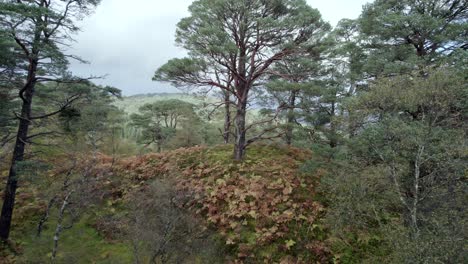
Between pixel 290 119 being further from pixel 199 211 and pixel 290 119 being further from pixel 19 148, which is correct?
pixel 19 148

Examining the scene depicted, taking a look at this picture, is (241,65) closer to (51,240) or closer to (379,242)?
(379,242)

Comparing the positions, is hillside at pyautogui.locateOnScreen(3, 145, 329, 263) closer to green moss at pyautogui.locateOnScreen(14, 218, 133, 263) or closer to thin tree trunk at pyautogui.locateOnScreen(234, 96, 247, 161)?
green moss at pyautogui.locateOnScreen(14, 218, 133, 263)

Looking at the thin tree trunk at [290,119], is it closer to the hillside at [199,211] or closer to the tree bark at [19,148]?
the hillside at [199,211]

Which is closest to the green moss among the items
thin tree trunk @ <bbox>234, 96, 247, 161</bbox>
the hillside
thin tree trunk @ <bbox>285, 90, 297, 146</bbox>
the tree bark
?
the hillside

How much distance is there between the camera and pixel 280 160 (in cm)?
1554

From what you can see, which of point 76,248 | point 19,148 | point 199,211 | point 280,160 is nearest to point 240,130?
point 280,160

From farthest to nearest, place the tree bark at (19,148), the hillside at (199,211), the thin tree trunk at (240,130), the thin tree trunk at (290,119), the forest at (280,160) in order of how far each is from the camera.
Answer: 1. the thin tree trunk at (240,130)
2. the thin tree trunk at (290,119)
3. the tree bark at (19,148)
4. the hillside at (199,211)
5. the forest at (280,160)

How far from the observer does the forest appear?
7.84m

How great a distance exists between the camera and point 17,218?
1438 centimetres

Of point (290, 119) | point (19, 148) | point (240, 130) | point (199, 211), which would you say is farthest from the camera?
point (290, 119)

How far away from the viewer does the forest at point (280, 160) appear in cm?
784

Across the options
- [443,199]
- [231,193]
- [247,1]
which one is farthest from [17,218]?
[443,199]

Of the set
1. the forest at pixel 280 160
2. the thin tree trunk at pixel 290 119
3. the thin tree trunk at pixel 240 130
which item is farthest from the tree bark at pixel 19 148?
the thin tree trunk at pixel 290 119

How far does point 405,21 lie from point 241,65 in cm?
743
